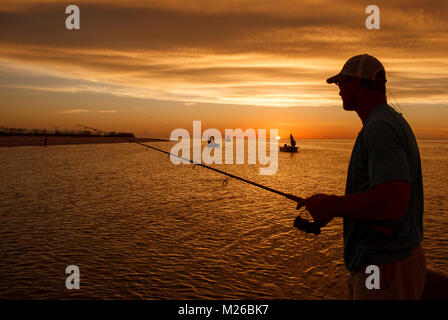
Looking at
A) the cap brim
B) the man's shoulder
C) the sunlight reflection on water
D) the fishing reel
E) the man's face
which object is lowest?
the sunlight reflection on water

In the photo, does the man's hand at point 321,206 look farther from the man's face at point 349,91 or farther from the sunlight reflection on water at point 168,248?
the sunlight reflection on water at point 168,248

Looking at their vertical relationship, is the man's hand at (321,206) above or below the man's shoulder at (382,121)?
below

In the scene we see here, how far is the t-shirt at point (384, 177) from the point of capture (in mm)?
2162

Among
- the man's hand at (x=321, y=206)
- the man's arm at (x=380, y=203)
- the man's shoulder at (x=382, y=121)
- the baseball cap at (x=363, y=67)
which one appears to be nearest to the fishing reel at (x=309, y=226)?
the man's hand at (x=321, y=206)

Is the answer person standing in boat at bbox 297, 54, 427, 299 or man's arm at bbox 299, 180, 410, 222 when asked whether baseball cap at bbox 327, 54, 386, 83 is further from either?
man's arm at bbox 299, 180, 410, 222

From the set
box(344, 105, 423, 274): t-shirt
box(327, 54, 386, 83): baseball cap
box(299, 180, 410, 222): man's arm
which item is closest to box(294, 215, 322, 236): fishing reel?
box(344, 105, 423, 274): t-shirt

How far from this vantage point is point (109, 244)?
11578 millimetres

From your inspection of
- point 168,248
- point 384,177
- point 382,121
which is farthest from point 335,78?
point 168,248

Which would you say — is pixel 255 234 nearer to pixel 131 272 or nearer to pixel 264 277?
pixel 264 277

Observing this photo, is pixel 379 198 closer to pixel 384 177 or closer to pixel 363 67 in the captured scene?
pixel 384 177

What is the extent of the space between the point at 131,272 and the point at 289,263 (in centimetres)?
459

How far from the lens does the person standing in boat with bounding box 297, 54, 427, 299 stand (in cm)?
214

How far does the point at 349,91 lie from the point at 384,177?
0.79m
